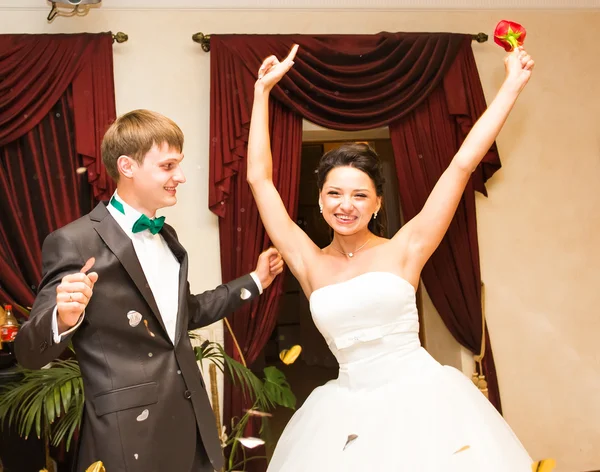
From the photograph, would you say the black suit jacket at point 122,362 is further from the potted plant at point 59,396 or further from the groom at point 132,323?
the potted plant at point 59,396

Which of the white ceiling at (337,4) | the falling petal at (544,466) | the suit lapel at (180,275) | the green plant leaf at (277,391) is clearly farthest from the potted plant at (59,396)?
the white ceiling at (337,4)

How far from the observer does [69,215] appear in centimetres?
337

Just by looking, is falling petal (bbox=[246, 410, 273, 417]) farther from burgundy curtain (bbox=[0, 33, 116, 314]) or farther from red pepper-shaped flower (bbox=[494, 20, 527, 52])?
red pepper-shaped flower (bbox=[494, 20, 527, 52])

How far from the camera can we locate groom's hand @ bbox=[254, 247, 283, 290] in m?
2.57

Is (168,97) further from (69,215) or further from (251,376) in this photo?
(251,376)

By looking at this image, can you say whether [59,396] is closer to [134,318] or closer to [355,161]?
[134,318]

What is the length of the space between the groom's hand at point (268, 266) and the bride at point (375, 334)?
0.06 meters

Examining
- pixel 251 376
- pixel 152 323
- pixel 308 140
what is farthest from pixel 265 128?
pixel 308 140

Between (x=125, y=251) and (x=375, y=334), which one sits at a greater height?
(x=125, y=251)

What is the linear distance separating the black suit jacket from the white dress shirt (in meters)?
0.05

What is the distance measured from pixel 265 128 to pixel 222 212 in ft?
3.44

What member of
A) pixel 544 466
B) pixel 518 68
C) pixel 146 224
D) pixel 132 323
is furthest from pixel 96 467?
pixel 518 68

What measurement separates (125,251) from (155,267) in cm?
16

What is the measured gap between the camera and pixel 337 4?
385 centimetres
